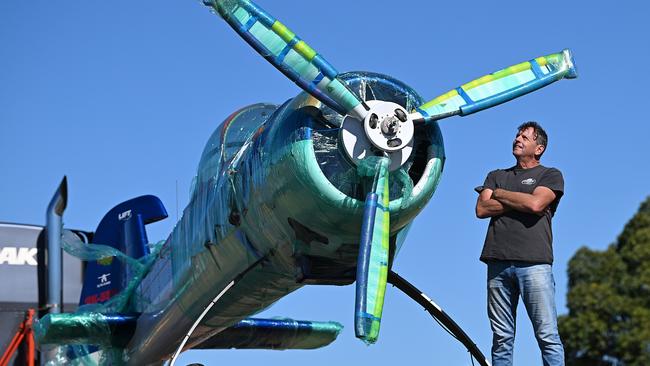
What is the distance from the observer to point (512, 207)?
6902 mm

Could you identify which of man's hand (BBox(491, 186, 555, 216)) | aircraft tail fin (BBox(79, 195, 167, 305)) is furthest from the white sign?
man's hand (BBox(491, 186, 555, 216))

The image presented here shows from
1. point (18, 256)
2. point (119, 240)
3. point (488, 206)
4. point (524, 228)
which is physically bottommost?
point (524, 228)

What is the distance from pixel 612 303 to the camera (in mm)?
30469

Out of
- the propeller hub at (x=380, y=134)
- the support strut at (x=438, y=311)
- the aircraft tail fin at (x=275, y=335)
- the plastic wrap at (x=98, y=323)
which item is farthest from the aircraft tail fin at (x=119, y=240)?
the propeller hub at (x=380, y=134)

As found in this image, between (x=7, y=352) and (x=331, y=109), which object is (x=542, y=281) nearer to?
(x=331, y=109)

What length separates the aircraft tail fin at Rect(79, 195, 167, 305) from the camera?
11.9 m

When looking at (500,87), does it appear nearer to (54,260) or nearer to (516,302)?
(516,302)

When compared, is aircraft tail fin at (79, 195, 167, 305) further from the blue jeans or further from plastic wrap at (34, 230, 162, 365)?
the blue jeans

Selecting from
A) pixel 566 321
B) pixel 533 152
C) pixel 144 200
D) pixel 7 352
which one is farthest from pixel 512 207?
pixel 566 321

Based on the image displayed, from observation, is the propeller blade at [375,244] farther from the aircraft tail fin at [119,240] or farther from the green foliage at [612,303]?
the green foliage at [612,303]

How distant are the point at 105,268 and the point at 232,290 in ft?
14.4

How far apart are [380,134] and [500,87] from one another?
1097 mm

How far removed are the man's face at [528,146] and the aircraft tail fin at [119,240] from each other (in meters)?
5.48

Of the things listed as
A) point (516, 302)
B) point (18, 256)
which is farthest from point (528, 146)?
point (18, 256)
